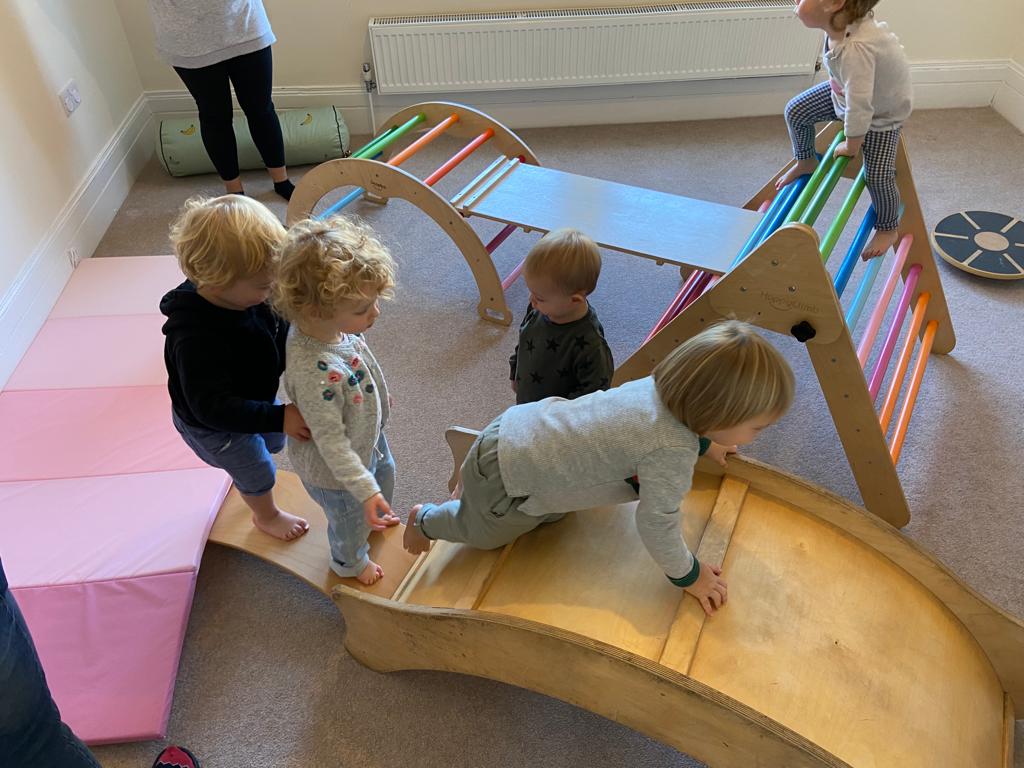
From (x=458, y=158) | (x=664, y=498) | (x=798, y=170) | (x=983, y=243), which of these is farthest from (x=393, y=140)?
(x=983, y=243)

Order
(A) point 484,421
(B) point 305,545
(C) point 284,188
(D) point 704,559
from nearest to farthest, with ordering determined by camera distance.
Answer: (D) point 704,559 < (B) point 305,545 < (A) point 484,421 < (C) point 284,188

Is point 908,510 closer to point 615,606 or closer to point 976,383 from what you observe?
point 976,383

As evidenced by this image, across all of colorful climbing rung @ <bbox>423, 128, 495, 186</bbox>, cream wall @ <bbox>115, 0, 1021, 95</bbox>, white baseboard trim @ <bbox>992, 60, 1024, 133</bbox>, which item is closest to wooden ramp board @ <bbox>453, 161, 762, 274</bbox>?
colorful climbing rung @ <bbox>423, 128, 495, 186</bbox>

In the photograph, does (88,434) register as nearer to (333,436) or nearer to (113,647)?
(113,647)

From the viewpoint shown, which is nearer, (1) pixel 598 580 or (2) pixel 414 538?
→ (1) pixel 598 580

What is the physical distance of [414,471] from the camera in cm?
192

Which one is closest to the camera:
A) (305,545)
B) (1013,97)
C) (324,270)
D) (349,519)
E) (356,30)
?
(324,270)

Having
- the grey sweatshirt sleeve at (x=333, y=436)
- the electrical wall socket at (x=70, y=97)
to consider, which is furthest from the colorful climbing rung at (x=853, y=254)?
the electrical wall socket at (x=70, y=97)

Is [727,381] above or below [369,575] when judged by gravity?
above

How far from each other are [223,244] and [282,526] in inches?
29.8

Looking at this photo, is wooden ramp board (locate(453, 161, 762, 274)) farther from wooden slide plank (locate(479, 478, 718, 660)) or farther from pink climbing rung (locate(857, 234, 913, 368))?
wooden slide plank (locate(479, 478, 718, 660))

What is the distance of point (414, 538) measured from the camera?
1.46 metres

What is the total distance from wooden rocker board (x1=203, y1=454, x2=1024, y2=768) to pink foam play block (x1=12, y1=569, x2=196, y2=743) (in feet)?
1.23

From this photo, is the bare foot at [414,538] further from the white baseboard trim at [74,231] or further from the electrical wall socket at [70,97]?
the electrical wall socket at [70,97]
